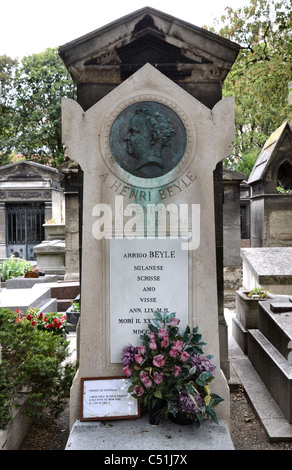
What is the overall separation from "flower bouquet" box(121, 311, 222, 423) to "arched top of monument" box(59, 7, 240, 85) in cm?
290

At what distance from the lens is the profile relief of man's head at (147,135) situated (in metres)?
3.59

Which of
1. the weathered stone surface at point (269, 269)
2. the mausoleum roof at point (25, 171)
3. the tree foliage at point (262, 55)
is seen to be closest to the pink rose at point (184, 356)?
the weathered stone surface at point (269, 269)

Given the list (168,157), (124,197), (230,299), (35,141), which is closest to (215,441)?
(124,197)

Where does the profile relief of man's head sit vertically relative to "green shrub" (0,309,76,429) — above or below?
above

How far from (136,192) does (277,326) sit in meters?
2.25

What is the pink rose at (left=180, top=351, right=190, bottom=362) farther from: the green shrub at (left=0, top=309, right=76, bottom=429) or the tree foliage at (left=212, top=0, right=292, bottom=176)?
the tree foliage at (left=212, top=0, right=292, bottom=176)

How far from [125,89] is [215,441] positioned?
298 centimetres

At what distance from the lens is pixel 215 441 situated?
2908 millimetres

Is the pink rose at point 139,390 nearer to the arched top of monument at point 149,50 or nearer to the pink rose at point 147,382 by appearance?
the pink rose at point 147,382

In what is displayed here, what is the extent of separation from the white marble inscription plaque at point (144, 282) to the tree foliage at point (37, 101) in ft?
73.5

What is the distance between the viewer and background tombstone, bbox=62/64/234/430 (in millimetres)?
3529

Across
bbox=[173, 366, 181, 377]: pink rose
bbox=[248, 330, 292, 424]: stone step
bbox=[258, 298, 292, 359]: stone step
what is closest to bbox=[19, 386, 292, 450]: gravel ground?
bbox=[248, 330, 292, 424]: stone step

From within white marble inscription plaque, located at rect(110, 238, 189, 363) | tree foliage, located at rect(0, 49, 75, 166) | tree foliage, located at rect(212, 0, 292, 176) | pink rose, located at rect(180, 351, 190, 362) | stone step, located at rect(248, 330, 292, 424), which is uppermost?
tree foliage, located at rect(0, 49, 75, 166)

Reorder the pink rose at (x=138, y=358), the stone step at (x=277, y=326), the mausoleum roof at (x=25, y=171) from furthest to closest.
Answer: the mausoleum roof at (x=25, y=171), the stone step at (x=277, y=326), the pink rose at (x=138, y=358)
